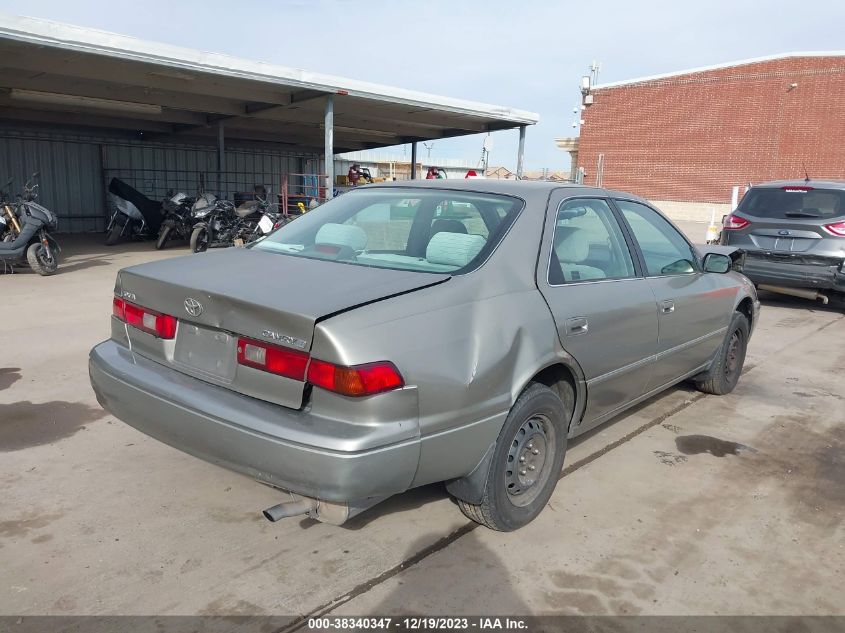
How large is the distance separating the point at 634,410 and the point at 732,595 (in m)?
2.21

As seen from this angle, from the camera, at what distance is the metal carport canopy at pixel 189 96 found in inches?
397

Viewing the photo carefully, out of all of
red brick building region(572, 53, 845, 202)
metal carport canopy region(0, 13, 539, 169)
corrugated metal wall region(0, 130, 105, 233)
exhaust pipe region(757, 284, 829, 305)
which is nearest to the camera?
exhaust pipe region(757, 284, 829, 305)

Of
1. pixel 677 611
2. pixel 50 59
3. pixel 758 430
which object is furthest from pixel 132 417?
pixel 50 59

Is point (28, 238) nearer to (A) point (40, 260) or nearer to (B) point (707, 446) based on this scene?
(A) point (40, 260)

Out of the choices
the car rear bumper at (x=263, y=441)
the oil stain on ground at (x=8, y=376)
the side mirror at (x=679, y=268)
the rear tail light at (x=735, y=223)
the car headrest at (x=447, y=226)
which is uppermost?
the car headrest at (x=447, y=226)

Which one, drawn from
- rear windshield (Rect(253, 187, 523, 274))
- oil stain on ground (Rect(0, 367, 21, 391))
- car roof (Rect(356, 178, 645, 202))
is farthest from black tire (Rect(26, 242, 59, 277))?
car roof (Rect(356, 178, 645, 202))

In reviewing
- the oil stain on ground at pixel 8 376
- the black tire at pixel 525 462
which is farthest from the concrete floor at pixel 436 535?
the oil stain on ground at pixel 8 376

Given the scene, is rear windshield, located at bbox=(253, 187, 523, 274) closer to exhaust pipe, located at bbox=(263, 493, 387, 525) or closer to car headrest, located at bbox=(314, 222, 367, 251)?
car headrest, located at bbox=(314, 222, 367, 251)

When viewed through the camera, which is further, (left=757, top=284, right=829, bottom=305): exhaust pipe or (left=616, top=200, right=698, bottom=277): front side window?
(left=757, top=284, right=829, bottom=305): exhaust pipe

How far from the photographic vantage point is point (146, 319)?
3031 millimetres

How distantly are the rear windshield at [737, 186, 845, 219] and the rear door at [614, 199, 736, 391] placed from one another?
14.6 feet

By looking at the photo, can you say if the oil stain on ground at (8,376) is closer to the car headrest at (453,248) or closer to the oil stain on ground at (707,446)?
the car headrest at (453,248)

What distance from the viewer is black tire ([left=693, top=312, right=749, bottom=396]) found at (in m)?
5.05

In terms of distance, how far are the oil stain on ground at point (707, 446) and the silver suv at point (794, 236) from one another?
5.04 m
